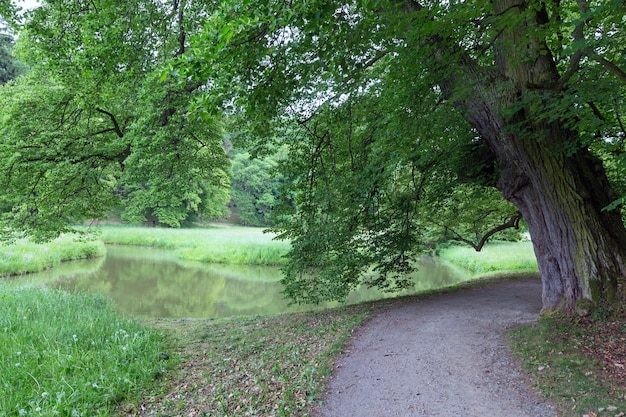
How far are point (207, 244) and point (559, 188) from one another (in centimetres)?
1990

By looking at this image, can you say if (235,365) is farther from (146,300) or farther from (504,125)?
(146,300)

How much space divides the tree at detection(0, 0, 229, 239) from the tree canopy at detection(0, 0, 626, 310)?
2.0 inches

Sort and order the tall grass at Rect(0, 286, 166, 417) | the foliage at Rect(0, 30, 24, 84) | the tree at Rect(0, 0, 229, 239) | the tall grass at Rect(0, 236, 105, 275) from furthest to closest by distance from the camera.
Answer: the foliage at Rect(0, 30, 24, 84), the tall grass at Rect(0, 236, 105, 275), the tree at Rect(0, 0, 229, 239), the tall grass at Rect(0, 286, 166, 417)

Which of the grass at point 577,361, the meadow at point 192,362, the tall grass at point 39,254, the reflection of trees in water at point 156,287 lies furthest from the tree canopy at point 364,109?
the tall grass at point 39,254

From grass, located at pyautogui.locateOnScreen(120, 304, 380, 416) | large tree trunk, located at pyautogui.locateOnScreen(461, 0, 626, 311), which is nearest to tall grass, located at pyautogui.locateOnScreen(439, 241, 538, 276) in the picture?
large tree trunk, located at pyautogui.locateOnScreen(461, 0, 626, 311)

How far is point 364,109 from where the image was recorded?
7.71 metres

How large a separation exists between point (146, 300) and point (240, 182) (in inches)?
1367

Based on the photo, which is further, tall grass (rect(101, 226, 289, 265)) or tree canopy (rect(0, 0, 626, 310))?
tall grass (rect(101, 226, 289, 265))

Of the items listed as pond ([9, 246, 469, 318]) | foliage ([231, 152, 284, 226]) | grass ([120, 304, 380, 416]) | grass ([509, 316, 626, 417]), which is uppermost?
foliage ([231, 152, 284, 226])

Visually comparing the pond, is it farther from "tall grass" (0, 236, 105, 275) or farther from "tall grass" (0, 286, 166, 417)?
"tall grass" (0, 286, 166, 417)

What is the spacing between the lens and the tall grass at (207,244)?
2005 cm

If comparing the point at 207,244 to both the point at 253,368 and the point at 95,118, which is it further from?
the point at 253,368

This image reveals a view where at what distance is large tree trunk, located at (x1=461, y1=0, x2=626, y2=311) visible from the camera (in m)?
5.42

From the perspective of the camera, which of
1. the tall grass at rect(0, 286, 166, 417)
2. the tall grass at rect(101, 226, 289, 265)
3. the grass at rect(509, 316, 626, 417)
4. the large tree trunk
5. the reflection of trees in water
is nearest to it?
the grass at rect(509, 316, 626, 417)
